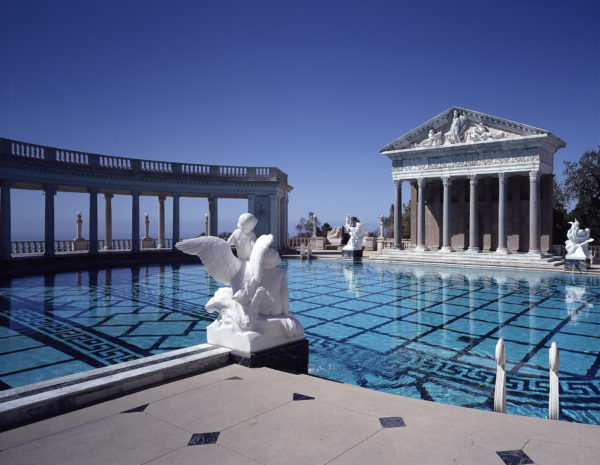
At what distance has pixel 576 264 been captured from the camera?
19969 millimetres

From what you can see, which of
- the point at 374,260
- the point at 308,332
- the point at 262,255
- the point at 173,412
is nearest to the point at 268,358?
the point at 262,255

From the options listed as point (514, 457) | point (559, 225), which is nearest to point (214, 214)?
point (559, 225)

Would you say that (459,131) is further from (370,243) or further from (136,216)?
(136,216)

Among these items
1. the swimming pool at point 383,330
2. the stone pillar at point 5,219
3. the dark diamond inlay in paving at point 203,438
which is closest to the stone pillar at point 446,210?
the swimming pool at point 383,330

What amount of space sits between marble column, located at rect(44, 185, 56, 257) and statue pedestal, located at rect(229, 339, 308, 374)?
21.4 metres

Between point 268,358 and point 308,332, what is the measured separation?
3.74m

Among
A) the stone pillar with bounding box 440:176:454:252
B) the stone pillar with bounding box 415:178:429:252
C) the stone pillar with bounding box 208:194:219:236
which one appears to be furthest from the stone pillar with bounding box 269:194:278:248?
the stone pillar with bounding box 440:176:454:252

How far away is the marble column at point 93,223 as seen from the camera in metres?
24.8

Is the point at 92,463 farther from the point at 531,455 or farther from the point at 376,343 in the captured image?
the point at 376,343

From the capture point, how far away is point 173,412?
3736 millimetres

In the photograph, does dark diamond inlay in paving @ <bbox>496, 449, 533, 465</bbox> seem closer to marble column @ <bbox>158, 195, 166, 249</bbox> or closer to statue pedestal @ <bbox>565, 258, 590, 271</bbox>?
statue pedestal @ <bbox>565, 258, 590, 271</bbox>

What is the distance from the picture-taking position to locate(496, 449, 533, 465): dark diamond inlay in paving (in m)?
2.85

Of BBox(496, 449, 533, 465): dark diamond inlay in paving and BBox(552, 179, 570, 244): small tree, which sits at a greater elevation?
BBox(552, 179, 570, 244): small tree

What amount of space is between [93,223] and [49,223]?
2.69 m
